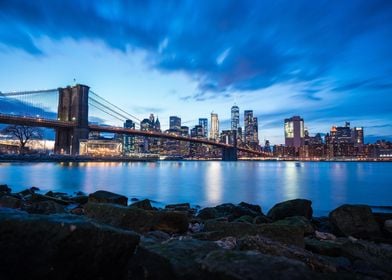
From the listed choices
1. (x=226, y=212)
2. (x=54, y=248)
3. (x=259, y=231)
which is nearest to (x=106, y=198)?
(x=226, y=212)

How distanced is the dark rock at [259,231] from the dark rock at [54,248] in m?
2.80

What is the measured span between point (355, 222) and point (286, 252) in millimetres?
5268

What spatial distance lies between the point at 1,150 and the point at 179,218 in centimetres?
10746

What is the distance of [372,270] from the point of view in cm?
363

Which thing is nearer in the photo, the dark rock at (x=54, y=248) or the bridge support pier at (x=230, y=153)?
the dark rock at (x=54, y=248)

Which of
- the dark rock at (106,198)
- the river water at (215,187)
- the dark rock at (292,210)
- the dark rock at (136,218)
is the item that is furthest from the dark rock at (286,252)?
the river water at (215,187)

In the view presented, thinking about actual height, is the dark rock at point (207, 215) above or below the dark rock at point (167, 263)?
below

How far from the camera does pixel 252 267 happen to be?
2.31 m

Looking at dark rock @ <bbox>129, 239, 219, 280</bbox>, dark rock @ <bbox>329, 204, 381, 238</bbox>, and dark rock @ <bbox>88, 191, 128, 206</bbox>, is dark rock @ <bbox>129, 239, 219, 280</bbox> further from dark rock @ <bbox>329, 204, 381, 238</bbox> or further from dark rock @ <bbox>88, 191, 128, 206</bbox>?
dark rock @ <bbox>88, 191, 128, 206</bbox>

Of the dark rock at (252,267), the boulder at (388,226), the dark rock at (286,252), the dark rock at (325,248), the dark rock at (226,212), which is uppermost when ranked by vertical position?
the dark rock at (252,267)

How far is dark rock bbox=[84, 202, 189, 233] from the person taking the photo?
533 centimetres

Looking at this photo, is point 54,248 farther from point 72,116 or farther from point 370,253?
point 72,116

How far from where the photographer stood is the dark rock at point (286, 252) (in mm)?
2879

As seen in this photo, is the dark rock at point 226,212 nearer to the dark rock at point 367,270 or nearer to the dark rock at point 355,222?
the dark rock at point 355,222
